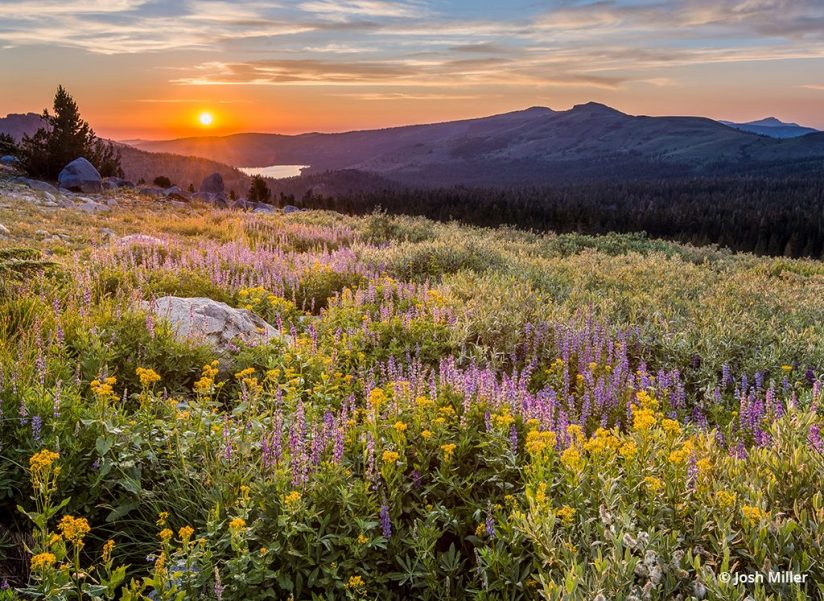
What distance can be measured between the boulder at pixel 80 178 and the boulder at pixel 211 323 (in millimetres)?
31920

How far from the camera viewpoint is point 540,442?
146 inches

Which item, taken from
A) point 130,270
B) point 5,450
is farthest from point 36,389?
point 130,270

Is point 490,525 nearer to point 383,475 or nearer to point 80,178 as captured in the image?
point 383,475

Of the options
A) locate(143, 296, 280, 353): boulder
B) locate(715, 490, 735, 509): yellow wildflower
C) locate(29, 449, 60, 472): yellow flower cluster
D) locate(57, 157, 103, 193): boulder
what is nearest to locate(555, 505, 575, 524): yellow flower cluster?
locate(715, 490, 735, 509): yellow wildflower

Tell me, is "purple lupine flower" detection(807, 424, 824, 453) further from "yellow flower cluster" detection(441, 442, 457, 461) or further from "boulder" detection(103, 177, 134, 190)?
"boulder" detection(103, 177, 134, 190)

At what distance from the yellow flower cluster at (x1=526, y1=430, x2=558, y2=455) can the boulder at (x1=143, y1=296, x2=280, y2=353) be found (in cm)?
408

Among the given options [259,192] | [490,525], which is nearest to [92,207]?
[490,525]

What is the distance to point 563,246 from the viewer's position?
26.9 metres

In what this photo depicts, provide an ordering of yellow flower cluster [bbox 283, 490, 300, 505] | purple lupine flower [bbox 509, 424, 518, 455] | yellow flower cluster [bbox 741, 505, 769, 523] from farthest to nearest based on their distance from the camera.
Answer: purple lupine flower [bbox 509, 424, 518, 455]
yellow flower cluster [bbox 283, 490, 300, 505]
yellow flower cluster [bbox 741, 505, 769, 523]

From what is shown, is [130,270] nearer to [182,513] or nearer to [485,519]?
[182,513]

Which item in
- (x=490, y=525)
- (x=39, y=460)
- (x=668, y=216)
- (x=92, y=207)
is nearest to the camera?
(x=39, y=460)

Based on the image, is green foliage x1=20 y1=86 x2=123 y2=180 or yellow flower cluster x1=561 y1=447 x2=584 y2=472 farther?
green foliage x1=20 y1=86 x2=123 y2=180

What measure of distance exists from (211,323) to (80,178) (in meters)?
34.2

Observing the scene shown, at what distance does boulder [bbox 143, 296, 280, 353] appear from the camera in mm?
6926
